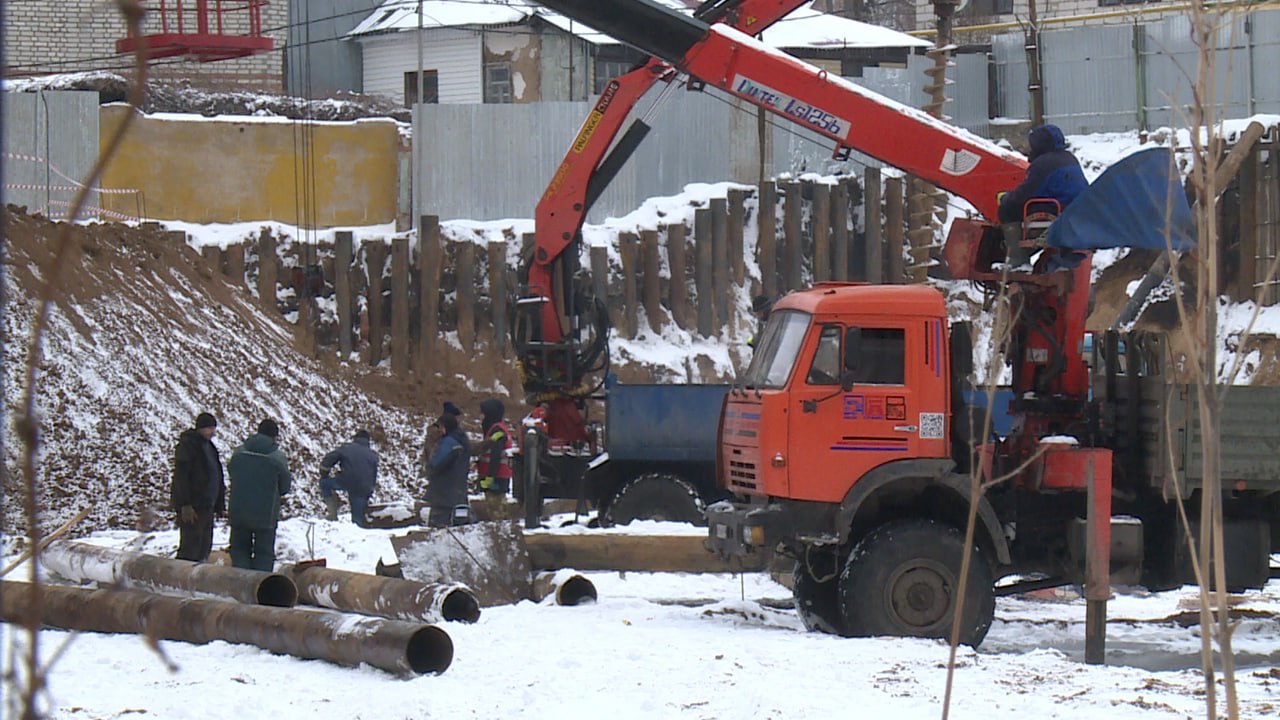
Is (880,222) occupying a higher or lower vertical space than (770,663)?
higher

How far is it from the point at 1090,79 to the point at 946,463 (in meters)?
24.9

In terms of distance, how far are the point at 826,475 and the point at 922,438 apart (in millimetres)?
664

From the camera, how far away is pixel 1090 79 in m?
32.9

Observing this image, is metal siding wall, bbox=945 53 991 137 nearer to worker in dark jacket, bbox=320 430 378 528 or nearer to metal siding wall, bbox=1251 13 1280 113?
metal siding wall, bbox=1251 13 1280 113

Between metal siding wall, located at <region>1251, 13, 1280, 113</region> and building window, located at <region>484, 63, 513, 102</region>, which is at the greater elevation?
building window, located at <region>484, 63, 513, 102</region>

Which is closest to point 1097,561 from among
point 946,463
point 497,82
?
point 946,463

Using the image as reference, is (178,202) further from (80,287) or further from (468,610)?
(468,610)

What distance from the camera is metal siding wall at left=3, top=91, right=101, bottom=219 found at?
24906 millimetres

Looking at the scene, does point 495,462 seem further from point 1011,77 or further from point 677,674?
point 1011,77

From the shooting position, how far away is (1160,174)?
9.98 metres

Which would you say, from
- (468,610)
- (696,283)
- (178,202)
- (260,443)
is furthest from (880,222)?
(468,610)

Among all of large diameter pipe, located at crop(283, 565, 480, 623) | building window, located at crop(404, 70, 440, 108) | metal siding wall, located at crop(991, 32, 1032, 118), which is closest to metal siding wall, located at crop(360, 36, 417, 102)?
building window, located at crop(404, 70, 440, 108)

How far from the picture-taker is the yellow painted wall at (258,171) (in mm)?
28516

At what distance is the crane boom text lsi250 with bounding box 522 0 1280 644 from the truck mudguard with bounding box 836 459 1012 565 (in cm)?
1
